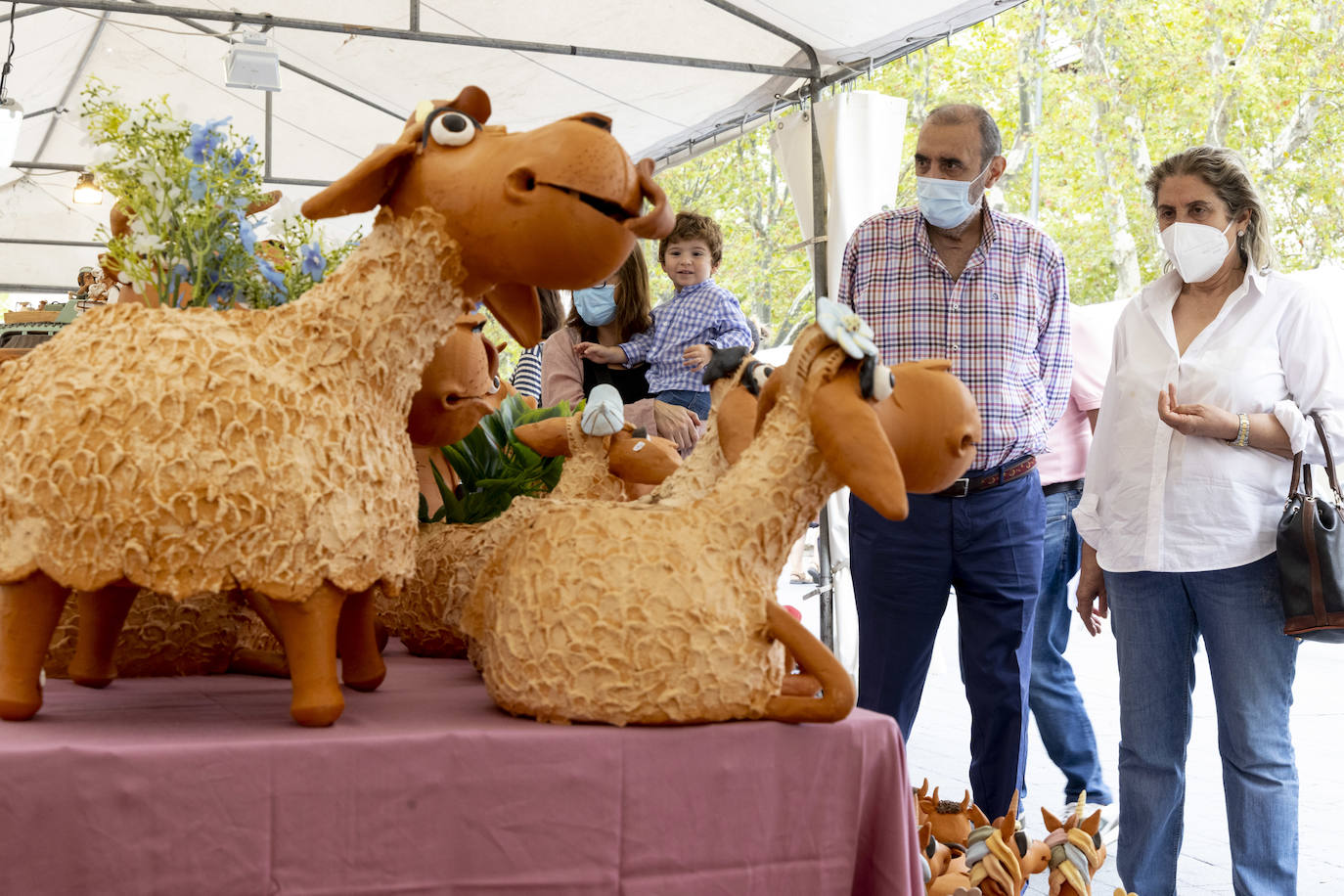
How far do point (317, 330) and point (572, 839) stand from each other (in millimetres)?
470

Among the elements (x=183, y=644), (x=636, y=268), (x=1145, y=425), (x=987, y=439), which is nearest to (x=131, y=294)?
(x=183, y=644)

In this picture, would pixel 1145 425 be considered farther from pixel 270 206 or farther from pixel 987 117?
pixel 270 206

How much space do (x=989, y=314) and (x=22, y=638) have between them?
6.22 feet

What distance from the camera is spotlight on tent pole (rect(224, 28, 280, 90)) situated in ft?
14.1

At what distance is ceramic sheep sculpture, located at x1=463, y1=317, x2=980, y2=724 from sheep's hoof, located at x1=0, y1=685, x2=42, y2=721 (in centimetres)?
36

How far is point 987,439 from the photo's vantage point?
7.34 ft

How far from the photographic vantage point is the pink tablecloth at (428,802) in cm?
83

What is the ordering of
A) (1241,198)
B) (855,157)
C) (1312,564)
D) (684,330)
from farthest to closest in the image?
1. (855,157)
2. (684,330)
3. (1241,198)
4. (1312,564)

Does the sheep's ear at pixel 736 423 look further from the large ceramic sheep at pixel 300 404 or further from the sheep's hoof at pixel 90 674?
the sheep's hoof at pixel 90 674

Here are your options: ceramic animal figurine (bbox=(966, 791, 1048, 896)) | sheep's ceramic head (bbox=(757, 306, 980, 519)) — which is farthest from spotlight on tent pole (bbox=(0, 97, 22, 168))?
ceramic animal figurine (bbox=(966, 791, 1048, 896))

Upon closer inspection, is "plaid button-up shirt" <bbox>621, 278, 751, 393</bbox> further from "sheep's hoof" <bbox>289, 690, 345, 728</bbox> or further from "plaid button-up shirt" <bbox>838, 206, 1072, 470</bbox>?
"sheep's hoof" <bbox>289, 690, 345, 728</bbox>

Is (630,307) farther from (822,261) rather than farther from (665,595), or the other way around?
(665,595)

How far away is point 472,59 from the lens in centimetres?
461

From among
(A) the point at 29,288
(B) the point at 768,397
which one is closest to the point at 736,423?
(B) the point at 768,397
